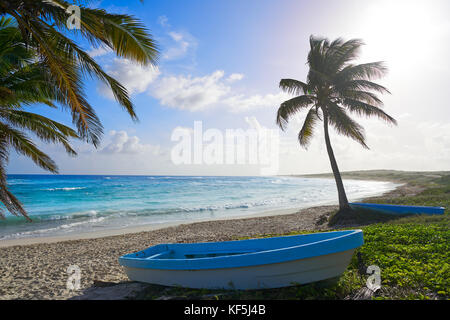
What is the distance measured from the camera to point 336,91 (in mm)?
11883

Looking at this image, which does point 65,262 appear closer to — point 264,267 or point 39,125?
point 39,125

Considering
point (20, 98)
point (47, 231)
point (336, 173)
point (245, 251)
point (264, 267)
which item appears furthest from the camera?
point (47, 231)

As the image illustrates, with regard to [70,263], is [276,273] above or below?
above

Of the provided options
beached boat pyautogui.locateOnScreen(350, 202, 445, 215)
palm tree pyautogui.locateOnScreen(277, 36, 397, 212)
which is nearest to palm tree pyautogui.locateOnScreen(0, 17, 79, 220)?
palm tree pyautogui.locateOnScreen(277, 36, 397, 212)

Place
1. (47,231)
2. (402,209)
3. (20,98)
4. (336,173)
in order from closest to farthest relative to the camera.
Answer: (20,98) → (402,209) → (336,173) → (47,231)

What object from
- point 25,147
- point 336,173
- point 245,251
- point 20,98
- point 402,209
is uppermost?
point 20,98

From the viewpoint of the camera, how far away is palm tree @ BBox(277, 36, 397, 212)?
452 inches

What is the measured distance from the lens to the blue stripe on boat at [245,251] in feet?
11.7

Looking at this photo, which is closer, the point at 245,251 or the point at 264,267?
the point at 264,267

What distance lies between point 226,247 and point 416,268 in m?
3.42

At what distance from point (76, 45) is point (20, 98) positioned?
352 centimetres

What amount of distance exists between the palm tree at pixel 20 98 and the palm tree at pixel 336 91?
31.8 ft

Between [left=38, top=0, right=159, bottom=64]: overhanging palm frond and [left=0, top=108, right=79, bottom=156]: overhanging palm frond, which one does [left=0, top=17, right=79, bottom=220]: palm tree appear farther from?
[left=38, top=0, right=159, bottom=64]: overhanging palm frond

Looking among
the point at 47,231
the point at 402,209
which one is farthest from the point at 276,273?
the point at 47,231
